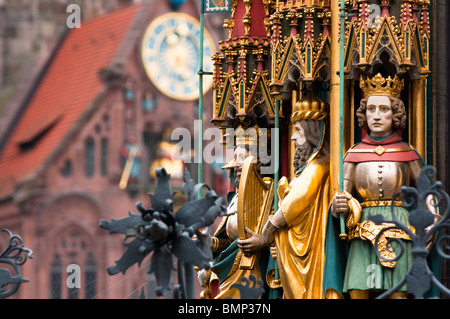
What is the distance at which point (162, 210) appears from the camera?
20906 millimetres

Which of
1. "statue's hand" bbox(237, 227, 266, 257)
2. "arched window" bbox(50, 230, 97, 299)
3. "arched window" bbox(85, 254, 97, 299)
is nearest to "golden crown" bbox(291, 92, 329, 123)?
"statue's hand" bbox(237, 227, 266, 257)

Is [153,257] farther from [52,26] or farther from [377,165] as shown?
[52,26]

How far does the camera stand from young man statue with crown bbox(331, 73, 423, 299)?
22.6m

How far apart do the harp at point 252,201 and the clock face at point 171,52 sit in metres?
47.3

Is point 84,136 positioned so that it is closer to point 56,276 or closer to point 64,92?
point 64,92

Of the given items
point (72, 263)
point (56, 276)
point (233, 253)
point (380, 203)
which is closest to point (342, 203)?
point (380, 203)

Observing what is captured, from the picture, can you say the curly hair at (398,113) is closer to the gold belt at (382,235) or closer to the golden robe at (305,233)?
the golden robe at (305,233)

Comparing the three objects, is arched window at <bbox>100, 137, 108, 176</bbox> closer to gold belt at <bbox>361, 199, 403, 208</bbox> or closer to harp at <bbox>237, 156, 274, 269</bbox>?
harp at <bbox>237, 156, 274, 269</bbox>

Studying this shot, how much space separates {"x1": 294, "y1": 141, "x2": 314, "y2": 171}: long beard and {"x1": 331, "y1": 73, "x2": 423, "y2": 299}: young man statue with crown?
3.10 feet

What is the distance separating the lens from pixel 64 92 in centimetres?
7519

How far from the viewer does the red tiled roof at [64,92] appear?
73.4 metres

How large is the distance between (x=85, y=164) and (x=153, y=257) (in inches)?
2015

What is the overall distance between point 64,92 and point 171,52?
166 inches
